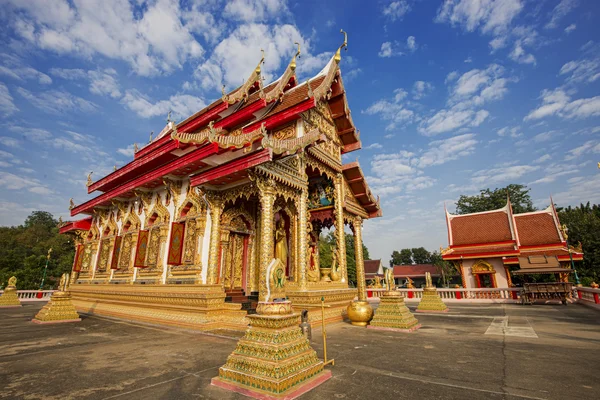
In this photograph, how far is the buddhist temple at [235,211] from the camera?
737 cm

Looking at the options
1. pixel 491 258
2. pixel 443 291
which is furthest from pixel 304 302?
pixel 491 258

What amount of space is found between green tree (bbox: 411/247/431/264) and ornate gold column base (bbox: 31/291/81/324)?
240 feet

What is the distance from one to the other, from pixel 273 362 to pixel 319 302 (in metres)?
4.86

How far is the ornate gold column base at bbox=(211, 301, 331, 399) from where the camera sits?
2828mm

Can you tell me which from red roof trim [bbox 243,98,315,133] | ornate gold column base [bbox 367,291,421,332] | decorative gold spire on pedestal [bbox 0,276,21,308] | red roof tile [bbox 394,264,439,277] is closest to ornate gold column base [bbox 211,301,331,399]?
ornate gold column base [bbox 367,291,421,332]

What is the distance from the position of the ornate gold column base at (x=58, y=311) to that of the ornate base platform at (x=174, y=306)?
1580 mm

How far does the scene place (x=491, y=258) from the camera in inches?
709

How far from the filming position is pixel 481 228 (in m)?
19.8

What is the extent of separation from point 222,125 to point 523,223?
66.8 feet

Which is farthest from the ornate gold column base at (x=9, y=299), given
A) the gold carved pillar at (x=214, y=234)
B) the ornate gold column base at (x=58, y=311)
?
the gold carved pillar at (x=214, y=234)

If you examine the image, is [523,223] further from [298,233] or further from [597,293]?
[298,233]

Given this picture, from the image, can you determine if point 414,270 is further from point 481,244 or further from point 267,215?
point 267,215

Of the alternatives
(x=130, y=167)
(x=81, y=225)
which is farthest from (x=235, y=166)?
(x=81, y=225)

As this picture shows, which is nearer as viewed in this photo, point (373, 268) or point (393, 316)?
point (393, 316)
